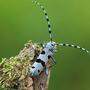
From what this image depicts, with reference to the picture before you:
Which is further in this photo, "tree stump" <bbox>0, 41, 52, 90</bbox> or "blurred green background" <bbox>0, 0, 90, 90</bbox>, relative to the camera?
"blurred green background" <bbox>0, 0, 90, 90</bbox>

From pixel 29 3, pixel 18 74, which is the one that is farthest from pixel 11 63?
pixel 29 3

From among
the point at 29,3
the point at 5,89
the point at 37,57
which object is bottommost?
the point at 5,89

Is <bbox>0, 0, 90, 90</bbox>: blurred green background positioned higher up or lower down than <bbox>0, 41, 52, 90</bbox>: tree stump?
higher up

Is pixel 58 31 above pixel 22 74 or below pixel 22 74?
above

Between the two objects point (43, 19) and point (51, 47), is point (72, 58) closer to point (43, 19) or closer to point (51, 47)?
point (43, 19)

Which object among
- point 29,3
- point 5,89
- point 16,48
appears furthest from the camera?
point 29,3

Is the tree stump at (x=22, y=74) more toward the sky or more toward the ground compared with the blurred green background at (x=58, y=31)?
more toward the ground

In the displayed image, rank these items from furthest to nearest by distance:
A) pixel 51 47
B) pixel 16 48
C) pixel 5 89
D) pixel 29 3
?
pixel 29 3, pixel 16 48, pixel 51 47, pixel 5 89

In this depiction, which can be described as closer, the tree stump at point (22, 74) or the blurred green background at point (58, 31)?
the tree stump at point (22, 74)
